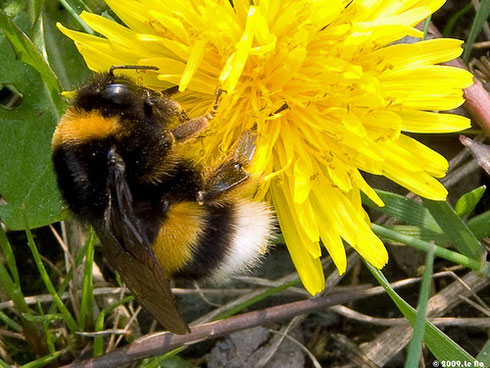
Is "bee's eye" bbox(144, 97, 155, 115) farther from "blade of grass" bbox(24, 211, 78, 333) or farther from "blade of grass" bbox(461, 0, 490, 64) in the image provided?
"blade of grass" bbox(461, 0, 490, 64)

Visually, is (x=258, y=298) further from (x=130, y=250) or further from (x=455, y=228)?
(x=130, y=250)

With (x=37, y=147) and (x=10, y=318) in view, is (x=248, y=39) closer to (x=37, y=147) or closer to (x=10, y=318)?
(x=37, y=147)

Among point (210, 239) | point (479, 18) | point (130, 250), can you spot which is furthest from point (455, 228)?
point (130, 250)

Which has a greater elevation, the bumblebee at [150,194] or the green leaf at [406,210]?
the bumblebee at [150,194]

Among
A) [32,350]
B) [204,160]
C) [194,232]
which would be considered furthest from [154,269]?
[32,350]

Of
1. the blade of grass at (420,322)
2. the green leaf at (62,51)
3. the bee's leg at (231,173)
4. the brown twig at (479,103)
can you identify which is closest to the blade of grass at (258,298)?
the bee's leg at (231,173)

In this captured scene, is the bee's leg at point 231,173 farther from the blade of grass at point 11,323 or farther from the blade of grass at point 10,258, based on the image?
the blade of grass at point 11,323
